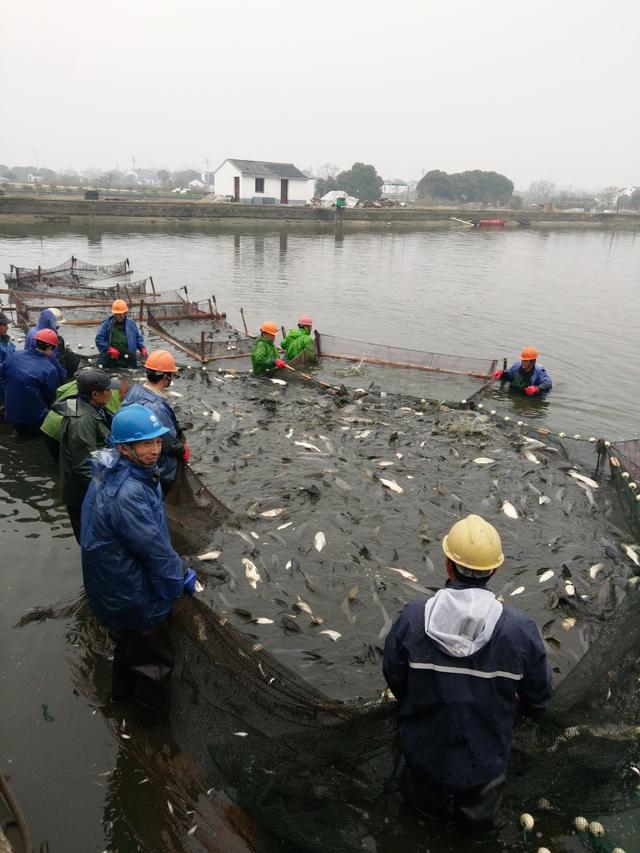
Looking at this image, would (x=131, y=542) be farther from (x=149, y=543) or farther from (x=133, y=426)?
(x=133, y=426)

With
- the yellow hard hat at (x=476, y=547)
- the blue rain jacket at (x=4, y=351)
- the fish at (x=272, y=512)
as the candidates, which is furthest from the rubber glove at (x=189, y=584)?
the blue rain jacket at (x=4, y=351)

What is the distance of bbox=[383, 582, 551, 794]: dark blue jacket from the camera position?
3021 mm

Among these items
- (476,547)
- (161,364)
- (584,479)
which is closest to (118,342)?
(161,364)

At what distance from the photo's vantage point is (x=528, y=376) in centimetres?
1375

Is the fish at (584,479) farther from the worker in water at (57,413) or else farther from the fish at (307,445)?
the worker in water at (57,413)

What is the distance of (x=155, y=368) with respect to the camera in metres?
6.66

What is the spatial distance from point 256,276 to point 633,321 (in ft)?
62.5

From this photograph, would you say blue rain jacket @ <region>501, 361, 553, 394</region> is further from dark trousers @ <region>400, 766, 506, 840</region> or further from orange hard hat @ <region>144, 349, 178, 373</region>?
dark trousers @ <region>400, 766, 506, 840</region>

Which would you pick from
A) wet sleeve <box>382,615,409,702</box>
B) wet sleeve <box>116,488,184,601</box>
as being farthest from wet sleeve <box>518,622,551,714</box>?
wet sleeve <box>116,488,184,601</box>

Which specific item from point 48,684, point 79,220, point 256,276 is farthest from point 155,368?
point 79,220

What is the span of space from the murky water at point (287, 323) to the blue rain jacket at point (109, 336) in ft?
10.6

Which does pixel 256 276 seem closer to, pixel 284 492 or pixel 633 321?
pixel 633 321

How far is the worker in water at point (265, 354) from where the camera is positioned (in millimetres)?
13023

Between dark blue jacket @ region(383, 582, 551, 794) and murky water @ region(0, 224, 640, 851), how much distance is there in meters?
1.09
